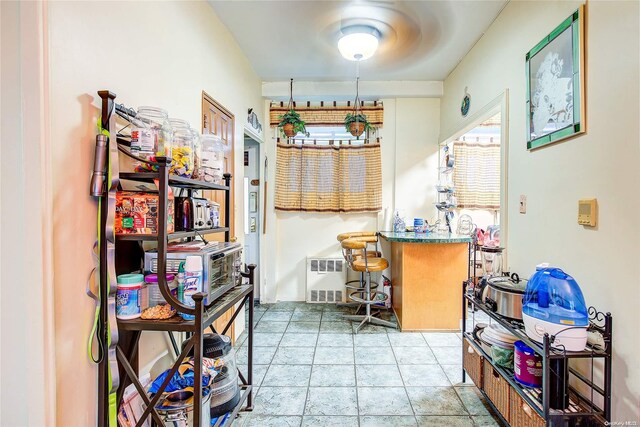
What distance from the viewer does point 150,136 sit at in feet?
4.05

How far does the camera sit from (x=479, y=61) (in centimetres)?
275

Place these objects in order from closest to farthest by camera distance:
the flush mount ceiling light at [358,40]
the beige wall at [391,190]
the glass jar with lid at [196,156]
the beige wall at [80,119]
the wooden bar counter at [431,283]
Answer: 1. the beige wall at [80,119]
2. the glass jar with lid at [196,156]
3. the flush mount ceiling light at [358,40]
4. the wooden bar counter at [431,283]
5. the beige wall at [391,190]

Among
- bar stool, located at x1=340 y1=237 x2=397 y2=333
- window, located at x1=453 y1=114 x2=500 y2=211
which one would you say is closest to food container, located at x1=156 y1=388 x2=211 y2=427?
bar stool, located at x1=340 y1=237 x2=397 y2=333

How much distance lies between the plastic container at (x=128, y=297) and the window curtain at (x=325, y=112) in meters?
3.15

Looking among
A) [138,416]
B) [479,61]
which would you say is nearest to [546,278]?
[138,416]

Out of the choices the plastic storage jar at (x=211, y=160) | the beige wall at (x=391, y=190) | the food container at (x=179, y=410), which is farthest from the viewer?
the beige wall at (x=391, y=190)

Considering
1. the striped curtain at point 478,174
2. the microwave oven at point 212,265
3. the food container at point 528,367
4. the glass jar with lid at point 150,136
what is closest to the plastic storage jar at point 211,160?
the glass jar with lid at point 150,136

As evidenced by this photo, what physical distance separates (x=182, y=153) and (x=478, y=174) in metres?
4.09

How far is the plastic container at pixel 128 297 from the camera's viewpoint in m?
1.20

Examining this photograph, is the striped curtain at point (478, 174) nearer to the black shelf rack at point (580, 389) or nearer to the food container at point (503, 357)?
the food container at point (503, 357)

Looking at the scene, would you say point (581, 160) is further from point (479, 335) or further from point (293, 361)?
point (293, 361)

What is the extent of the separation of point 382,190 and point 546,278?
265 cm

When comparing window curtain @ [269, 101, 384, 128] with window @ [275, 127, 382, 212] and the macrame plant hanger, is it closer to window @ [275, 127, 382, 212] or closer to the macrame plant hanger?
the macrame plant hanger

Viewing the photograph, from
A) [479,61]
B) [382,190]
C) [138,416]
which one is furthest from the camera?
[382,190]
